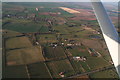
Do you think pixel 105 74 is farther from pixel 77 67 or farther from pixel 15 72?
pixel 15 72

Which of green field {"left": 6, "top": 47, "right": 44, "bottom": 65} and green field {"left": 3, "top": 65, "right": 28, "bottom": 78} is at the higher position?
green field {"left": 6, "top": 47, "right": 44, "bottom": 65}

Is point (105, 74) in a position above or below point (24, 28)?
below

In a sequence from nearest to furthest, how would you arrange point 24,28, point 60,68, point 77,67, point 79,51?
point 60,68
point 77,67
point 79,51
point 24,28

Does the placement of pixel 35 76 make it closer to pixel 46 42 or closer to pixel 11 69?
pixel 11 69

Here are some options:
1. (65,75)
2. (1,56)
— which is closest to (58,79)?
(65,75)

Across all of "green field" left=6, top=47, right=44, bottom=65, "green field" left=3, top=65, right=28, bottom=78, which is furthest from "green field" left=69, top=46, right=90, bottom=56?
"green field" left=3, top=65, right=28, bottom=78

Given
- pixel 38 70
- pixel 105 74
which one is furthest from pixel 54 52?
pixel 105 74

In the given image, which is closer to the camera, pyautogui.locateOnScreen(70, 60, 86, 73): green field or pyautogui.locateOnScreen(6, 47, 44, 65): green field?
pyautogui.locateOnScreen(70, 60, 86, 73): green field

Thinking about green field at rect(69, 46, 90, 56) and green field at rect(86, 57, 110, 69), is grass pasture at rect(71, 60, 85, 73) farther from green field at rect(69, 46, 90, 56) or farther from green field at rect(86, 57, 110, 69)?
green field at rect(69, 46, 90, 56)
